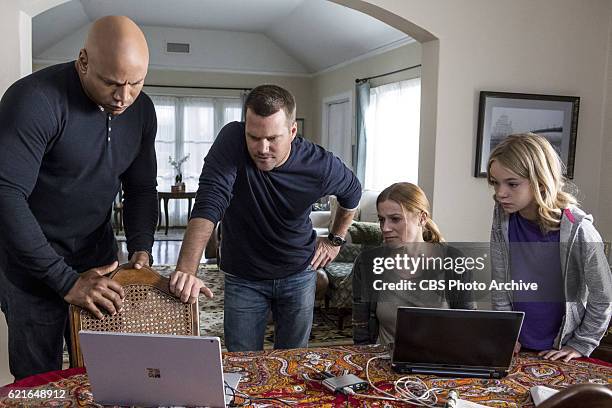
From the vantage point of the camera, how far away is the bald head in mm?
1548

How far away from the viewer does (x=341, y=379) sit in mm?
1515

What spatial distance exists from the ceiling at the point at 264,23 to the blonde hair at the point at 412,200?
14.9 ft

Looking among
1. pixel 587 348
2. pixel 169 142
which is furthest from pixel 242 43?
pixel 587 348

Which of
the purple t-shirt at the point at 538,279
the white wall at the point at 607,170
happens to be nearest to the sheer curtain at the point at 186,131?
the white wall at the point at 607,170

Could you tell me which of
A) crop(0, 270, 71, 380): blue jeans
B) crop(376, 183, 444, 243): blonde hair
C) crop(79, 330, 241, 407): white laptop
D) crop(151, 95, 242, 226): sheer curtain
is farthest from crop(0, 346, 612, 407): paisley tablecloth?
crop(151, 95, 242, 226): sheer curtain

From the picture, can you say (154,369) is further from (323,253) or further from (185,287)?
(323,253)

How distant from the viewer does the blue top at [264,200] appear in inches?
80.0

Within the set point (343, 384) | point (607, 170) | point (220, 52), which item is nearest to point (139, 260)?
point (343, 384)

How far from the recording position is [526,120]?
3.65 m

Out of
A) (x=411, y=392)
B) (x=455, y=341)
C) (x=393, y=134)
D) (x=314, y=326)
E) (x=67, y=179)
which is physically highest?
(x=393, y=134)

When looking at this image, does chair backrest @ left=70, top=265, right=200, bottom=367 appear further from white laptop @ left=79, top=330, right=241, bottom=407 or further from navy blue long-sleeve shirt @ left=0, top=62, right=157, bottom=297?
white laptop @ left=79, top=330, right=241, bottom=407

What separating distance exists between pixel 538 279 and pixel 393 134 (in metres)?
5.08

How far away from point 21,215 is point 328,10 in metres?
5.79

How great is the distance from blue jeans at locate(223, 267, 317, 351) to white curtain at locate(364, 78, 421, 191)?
156 inches
